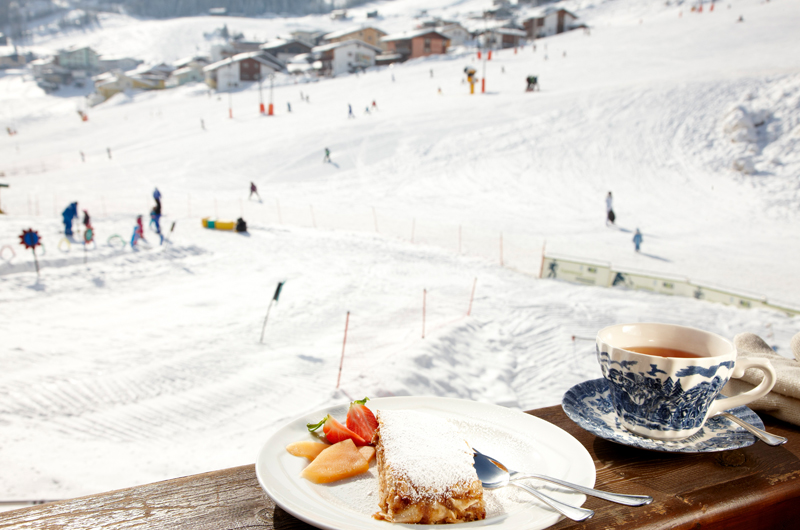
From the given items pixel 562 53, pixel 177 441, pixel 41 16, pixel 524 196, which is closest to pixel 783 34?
pixel 562 53

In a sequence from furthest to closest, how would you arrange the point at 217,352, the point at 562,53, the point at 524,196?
1. the point at 562,53
2. the point at 524,196
3. the point at 217,352

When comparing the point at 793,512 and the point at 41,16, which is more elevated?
the point at 41,16

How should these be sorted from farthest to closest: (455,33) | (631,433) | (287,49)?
(287,49) < (455,33) < (631,433)

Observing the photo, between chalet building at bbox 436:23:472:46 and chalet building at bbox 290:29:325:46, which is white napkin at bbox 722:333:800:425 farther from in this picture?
chalet building at bbox 290:29:325:46

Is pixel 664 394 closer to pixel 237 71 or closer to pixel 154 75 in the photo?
pixel 237 71

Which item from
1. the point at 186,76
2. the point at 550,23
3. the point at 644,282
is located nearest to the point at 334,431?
the point at 644,282

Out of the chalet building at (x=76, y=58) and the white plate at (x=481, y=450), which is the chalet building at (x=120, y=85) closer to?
the chalet building at (x=76, y=58)

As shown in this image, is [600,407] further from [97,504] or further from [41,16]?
[41,16]
